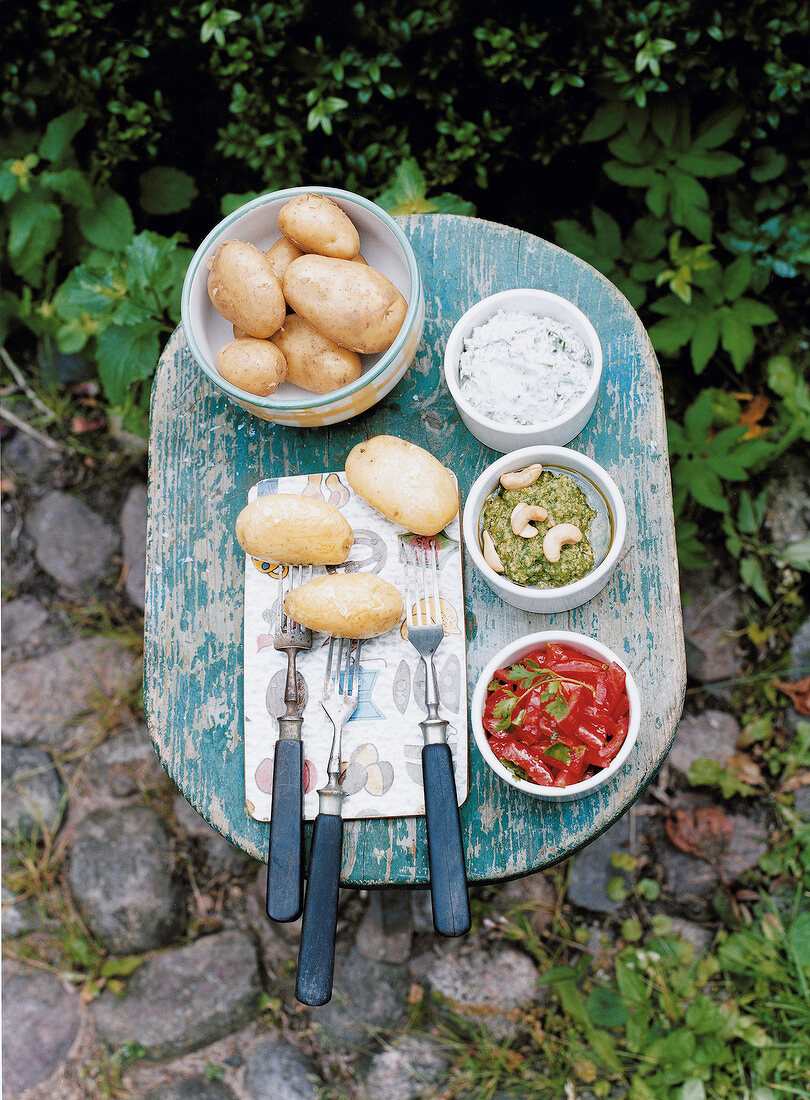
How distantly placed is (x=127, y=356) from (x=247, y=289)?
1.85ft

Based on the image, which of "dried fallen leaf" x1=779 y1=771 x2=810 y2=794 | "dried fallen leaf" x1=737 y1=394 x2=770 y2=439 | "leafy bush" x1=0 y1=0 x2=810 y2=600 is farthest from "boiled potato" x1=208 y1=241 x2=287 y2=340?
"dried fallen leaf" x1=779 y1=771 x2=810 y2=794

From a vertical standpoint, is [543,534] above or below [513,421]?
below

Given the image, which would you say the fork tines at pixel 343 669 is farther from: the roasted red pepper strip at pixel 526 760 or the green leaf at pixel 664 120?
the green leaf at pixel 664 120

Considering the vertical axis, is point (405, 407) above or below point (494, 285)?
below

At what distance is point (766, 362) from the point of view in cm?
247

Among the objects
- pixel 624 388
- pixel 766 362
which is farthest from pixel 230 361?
pixel 766 362

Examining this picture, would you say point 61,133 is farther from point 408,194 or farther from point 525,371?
point 525,371

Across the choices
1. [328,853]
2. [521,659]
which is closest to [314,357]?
[521,659]

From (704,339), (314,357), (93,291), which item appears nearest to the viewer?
(314,357)

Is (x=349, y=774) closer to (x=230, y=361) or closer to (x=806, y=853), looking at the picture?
(x=230, y=361)

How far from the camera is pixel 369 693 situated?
1460mm

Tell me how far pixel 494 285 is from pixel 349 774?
3.32 ft

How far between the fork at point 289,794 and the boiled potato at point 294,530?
0.23 ft

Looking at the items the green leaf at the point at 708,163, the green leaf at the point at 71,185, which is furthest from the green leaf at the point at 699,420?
the green leaf at the point at 71,185
